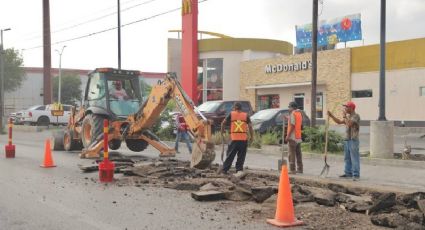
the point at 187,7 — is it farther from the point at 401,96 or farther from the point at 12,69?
the point at 12,69

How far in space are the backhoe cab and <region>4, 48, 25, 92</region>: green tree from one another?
57879 millimetres

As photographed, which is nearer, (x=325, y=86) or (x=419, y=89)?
(x=419, y=89)

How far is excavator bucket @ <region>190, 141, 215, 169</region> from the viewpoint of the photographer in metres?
12.2

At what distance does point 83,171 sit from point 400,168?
7809 millimetres

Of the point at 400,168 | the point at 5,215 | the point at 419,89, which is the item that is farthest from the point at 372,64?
the point at 5,215

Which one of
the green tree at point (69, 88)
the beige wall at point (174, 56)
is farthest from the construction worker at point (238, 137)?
the green tree at point (69, 88)

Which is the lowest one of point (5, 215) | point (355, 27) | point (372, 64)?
point (5, 215)

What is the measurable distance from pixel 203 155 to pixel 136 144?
21.6ft

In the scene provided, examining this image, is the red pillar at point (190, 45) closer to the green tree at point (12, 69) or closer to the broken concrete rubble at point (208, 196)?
the broken concrete rubble at point (208, 196)

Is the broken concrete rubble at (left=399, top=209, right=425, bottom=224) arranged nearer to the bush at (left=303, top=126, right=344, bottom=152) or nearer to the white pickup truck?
the bush at (left=303, top=126, right=344, bottom=152)

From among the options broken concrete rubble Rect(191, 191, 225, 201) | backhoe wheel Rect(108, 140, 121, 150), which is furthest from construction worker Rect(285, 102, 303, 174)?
backhoe wheel Rect(108, 140, 121, 150)

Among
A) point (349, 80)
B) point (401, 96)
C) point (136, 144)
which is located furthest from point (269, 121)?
point (349, 80)

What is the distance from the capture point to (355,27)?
45.1 m

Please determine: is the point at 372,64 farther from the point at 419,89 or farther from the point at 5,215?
the point at 5,215
